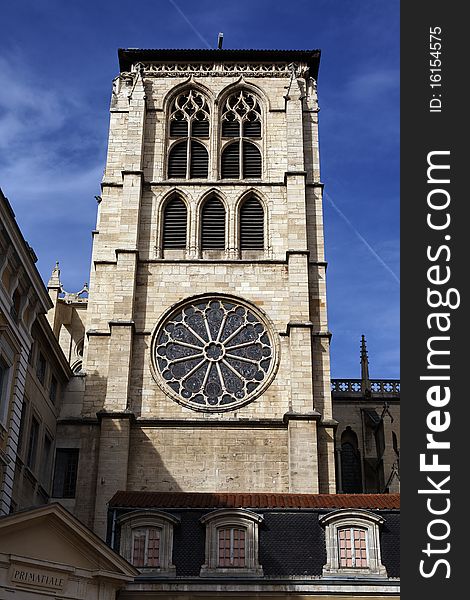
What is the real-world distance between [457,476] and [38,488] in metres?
16.8

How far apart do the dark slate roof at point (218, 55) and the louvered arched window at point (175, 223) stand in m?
6.79

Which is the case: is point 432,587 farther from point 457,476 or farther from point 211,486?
point 211,486

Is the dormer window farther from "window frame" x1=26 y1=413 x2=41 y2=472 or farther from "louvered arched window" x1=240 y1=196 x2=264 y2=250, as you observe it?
"louvered arched window" x1=240 y1=196 x2=264 y2=250

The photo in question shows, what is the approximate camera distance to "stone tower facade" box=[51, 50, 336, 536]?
2872cm

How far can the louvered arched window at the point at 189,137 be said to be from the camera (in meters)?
35.1

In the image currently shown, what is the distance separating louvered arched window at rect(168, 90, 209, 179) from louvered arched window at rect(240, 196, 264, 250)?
2.21 meters

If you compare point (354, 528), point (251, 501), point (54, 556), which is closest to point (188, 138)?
point (251, 501)

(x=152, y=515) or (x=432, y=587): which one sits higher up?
(x=152, y=515)

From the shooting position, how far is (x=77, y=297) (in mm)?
43844

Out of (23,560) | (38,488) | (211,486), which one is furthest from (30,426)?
(23,560)

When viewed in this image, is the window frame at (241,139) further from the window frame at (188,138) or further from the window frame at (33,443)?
the window frame at (33,443)

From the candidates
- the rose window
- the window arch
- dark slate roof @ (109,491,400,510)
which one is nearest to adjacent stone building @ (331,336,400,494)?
the window arch

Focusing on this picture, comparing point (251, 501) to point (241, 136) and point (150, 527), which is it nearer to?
point (150, 527)

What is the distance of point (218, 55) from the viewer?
123 ft
